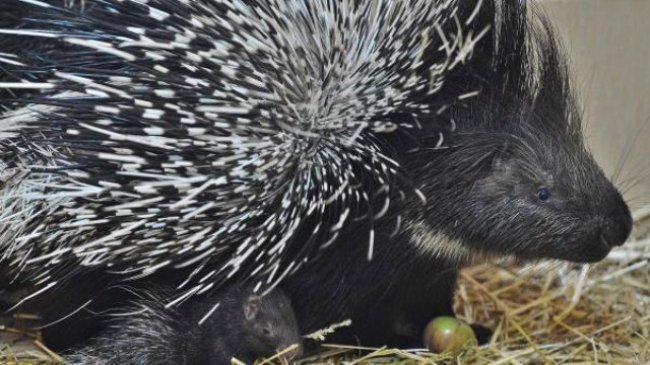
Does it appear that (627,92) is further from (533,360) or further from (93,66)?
(93,66)

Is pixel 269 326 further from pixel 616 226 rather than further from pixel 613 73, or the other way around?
pixel 613 73

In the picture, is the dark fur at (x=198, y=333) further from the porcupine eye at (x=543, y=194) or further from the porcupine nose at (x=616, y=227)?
the porcupine nose at (x=616, y=227)

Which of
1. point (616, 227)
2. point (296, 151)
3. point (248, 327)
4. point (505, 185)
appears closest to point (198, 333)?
point (248, 327)

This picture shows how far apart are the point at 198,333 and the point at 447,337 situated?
56 centimetres

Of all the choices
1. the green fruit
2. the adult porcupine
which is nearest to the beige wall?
the adult porcupine

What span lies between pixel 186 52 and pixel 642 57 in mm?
1695

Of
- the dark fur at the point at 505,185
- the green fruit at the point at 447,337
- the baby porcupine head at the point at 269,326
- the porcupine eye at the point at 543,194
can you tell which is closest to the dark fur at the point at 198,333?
the baby porcupine head at the point at 269,326

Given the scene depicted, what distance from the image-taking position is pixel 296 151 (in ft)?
6.36

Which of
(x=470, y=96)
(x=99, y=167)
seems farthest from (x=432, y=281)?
(x=99, y=167)

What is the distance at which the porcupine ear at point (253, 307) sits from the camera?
2.12m

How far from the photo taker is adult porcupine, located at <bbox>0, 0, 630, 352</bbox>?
1.82 meters

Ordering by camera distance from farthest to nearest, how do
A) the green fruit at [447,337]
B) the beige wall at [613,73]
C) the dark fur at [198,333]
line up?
1. the beige wall at [613,73]
2. the green fruit at [447,337]
3. the dark fur at [198,333]

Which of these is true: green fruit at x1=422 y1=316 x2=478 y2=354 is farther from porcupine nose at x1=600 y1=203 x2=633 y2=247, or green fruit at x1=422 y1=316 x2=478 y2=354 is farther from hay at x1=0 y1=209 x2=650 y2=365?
porcupine nose at x1=600 y1=203 x2=633 y2=247

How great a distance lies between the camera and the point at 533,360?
230 centimetres
